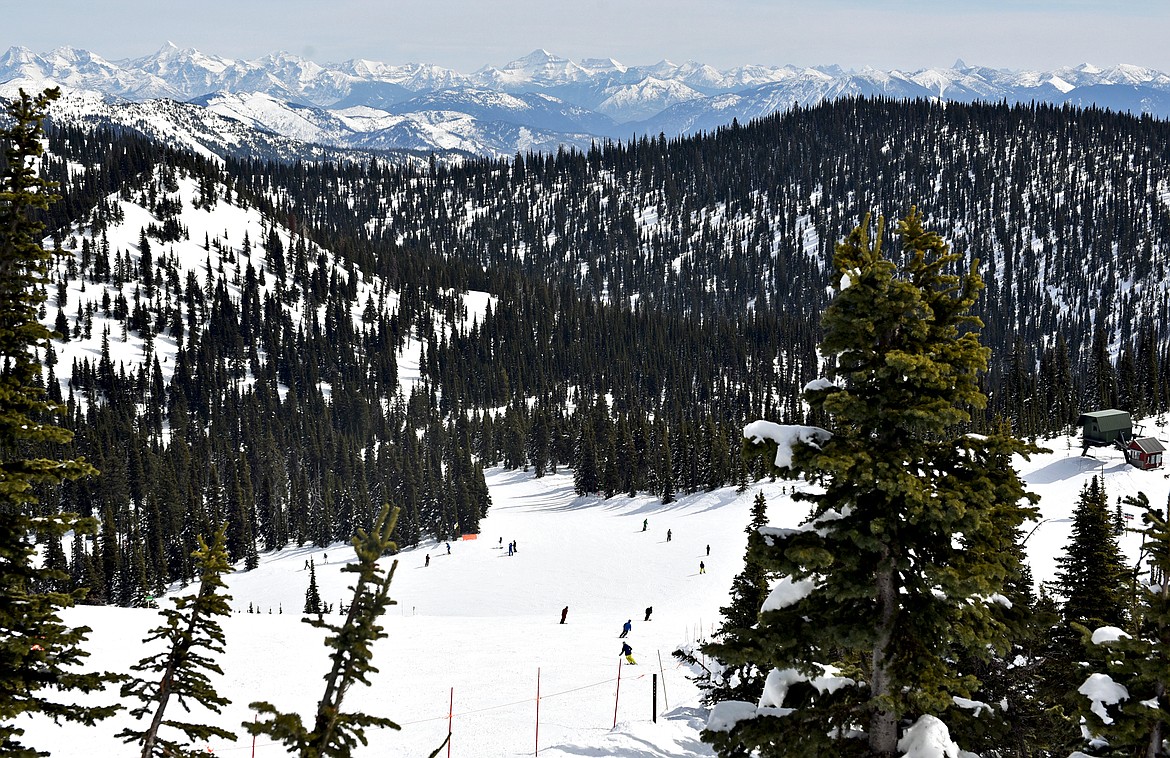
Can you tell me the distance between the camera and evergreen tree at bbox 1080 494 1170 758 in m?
11.9

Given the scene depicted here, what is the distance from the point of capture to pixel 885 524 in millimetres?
10789

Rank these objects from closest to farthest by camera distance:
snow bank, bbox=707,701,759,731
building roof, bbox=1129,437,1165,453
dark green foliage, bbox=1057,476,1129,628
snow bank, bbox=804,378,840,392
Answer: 1. snow bank, bbox=707,701,759,731
2. snow bank, bbox=804,378,840,392
3. dark green foliage, bbox=1057,476,1129,628
4. building roof, bbox=1129,437,1165,453

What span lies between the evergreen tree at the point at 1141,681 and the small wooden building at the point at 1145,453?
7848cm

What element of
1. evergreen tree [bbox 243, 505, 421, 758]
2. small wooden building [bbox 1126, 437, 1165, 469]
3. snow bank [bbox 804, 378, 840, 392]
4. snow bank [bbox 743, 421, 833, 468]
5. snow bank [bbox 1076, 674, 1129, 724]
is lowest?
small wooden building [bbox 1126, 437, 1165, 469]

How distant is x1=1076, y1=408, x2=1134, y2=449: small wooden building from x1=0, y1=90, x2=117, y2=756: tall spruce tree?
298ft

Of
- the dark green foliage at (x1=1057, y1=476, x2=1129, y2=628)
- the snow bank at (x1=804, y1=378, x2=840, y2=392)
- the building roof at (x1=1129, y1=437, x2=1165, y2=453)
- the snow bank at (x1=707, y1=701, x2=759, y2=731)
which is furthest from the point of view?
the building roof at (x1=1129, y1=437, x2=1165, y2=453)

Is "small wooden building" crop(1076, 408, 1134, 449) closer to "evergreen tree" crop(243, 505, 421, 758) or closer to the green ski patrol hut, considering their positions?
the green ski patrol hut

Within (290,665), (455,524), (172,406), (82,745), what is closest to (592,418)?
(455,524)

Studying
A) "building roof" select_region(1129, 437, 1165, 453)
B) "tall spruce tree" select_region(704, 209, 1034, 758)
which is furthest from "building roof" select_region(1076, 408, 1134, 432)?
"tall spruce tree" select_region(704, 209, 1034, 758)

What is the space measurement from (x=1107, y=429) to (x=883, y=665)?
86306 millimetres

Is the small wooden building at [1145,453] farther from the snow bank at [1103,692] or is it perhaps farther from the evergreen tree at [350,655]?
the evergreen tree at [350,655]

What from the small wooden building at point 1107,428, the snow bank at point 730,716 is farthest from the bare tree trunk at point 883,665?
the small wooden building at point 1107,428

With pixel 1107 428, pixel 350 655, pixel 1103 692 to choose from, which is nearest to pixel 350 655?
pixel 350 655

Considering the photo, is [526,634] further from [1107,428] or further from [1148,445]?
[1107,428]
